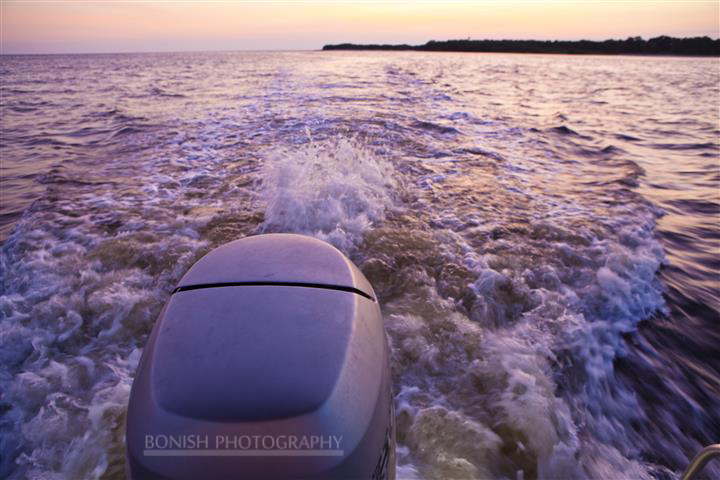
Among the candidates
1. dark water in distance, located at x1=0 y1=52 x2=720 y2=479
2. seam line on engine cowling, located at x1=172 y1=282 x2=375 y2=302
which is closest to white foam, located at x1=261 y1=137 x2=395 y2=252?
dark water in distance, located at x1=0 y1=52 x2=720 y2=479

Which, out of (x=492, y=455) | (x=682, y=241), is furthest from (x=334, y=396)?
(x=682, y=241)

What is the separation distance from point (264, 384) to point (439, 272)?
7.75 ft

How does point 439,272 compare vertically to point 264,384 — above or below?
below

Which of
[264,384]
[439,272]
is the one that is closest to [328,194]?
[439,272]

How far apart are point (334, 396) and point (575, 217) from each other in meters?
4.04

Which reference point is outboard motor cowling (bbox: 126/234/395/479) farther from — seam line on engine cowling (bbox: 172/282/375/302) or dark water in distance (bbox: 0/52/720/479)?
dark water in distance (bbox: 0/52/720/479)

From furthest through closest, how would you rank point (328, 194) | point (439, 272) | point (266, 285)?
point (328, 194), point (439, 272), point (266, 285)

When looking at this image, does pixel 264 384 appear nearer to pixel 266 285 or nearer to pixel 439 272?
pixel 266 285

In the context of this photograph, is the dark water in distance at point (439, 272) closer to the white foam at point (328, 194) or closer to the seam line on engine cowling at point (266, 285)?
the white foam at point (328, 194)

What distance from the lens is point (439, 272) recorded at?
3.11m

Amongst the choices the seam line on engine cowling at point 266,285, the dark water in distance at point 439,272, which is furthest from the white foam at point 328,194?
the seam line on engine cowling at point 266,285

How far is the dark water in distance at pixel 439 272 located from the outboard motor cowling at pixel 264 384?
961mm

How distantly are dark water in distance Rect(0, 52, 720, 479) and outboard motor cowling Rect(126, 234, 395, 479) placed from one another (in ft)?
3.15

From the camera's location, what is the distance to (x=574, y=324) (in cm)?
265
